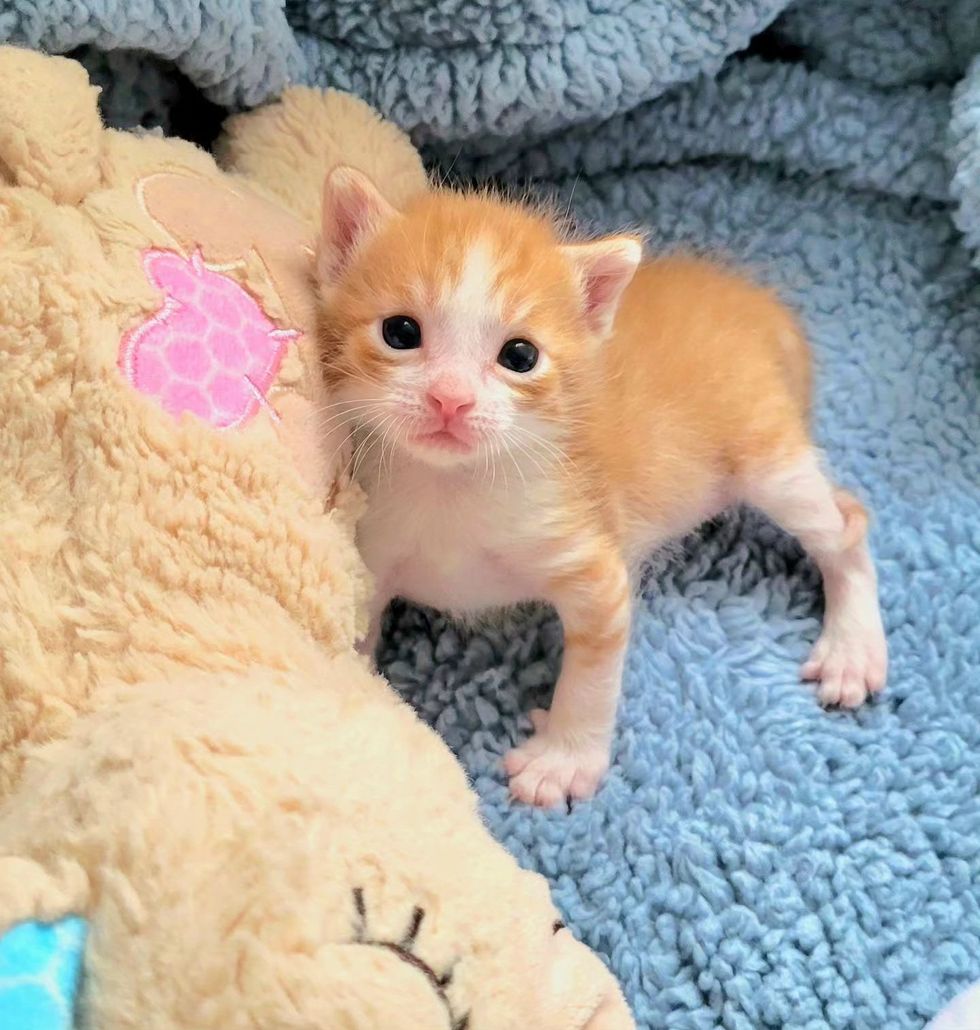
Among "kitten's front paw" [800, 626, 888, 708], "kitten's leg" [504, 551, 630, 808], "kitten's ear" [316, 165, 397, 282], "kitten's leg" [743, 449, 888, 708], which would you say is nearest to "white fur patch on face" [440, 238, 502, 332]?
"kitten's ear" [316, 165, 397, 282]

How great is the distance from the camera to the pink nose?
99cm

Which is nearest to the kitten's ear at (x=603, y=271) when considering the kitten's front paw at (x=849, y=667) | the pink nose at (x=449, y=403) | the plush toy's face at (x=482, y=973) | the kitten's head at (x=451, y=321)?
the kitten's head at (x=451, y=321)

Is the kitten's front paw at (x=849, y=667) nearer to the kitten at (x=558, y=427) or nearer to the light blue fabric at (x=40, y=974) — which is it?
the kitten at (x=558, y=427)

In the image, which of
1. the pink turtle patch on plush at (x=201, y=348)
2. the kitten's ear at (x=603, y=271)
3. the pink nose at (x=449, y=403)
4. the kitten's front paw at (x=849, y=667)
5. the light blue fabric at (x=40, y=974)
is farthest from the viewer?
the kitten's front paw at (x=849, y=667)

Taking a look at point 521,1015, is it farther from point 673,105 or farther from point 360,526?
point 673,105

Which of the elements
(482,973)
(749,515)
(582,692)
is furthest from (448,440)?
(749,515)

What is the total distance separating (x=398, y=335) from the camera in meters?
1.06

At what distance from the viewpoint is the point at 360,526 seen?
3.79 ft

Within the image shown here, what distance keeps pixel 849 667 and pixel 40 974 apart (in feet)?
3.07

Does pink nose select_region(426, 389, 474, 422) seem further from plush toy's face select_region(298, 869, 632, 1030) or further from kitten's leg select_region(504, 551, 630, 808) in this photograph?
plush toy's face select_region(298, 869, 632, 1030)

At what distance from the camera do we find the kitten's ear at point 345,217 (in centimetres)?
107

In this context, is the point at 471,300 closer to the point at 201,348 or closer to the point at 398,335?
the point at 398,335

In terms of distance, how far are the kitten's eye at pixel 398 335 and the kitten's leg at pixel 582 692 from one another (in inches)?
10.8

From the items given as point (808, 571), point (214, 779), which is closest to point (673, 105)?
point (808, 571)
